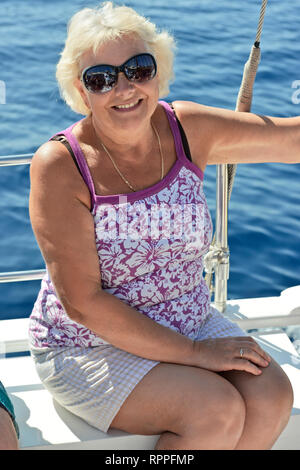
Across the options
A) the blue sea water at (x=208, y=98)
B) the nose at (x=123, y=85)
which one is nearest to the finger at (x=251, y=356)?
the nose at (x=123, y=85)

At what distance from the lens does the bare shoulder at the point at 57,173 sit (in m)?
1.69

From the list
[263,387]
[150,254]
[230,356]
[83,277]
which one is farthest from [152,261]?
[263,387]

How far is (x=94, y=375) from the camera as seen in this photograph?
1.74 m

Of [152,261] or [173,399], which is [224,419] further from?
[152,261]

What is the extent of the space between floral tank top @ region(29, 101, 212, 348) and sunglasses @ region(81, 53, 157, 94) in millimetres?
147

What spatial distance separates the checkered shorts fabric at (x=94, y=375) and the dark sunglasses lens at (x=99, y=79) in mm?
606

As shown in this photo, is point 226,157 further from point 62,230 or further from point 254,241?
point 254,241

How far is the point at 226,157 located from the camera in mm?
2018

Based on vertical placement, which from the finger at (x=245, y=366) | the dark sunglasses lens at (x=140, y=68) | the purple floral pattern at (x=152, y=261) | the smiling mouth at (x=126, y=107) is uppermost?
the dark sunglasses lens at (x=140, y=68)

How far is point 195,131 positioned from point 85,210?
393mm

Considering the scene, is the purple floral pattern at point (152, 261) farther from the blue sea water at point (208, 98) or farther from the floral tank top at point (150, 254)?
the blue sea water at point (208, 98)

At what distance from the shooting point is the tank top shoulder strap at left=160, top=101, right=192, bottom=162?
1883 millimetres

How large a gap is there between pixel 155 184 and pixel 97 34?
0.38 metres
